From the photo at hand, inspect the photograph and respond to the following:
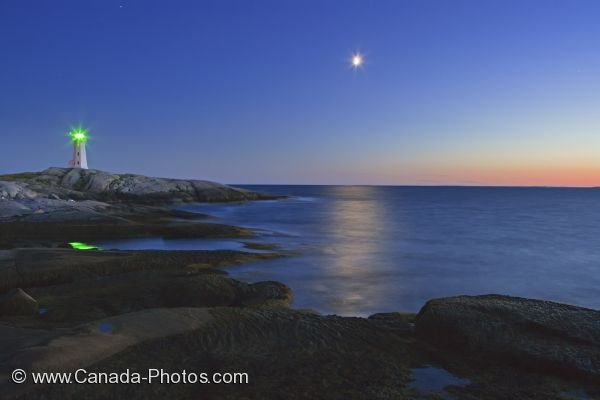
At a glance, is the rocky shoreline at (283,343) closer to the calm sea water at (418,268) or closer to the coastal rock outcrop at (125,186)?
the calm sea water at (418,268)

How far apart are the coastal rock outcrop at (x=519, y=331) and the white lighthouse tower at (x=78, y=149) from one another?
336 feet

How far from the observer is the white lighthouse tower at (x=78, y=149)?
9756 centimetres

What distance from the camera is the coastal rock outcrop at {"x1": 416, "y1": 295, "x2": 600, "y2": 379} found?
778 centimetres

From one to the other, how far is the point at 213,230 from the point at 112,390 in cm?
2617

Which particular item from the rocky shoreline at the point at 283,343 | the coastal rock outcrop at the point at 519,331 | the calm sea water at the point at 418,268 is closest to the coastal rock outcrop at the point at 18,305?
the rocky shoreline at the point at 283,343

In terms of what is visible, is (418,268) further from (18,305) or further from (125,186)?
(125,186)

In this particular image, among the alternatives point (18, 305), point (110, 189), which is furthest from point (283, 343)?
point (110, 189)

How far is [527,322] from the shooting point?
8.89 m

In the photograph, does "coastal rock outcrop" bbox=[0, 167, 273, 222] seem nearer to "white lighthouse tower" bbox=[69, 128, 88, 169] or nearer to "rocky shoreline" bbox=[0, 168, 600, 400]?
"white lighthouse tower" bbox=[69, 128, 88, 169]

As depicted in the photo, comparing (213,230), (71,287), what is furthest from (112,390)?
(213,230)

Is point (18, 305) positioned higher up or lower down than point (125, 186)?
lower down
